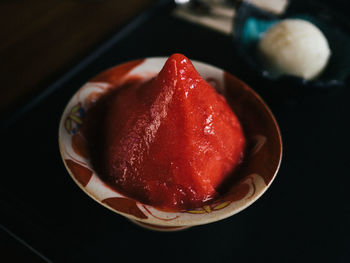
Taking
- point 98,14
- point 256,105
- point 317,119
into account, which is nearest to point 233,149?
point 256,105

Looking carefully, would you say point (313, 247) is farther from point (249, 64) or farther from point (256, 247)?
point (249, 64)

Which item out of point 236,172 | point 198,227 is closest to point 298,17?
point 236,172

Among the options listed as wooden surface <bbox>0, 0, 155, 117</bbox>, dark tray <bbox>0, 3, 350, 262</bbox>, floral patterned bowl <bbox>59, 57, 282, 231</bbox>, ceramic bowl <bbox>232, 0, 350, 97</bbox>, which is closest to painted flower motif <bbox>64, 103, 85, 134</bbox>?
floral patterned bowl <bbox>59, 57, 282, 231</bbox>

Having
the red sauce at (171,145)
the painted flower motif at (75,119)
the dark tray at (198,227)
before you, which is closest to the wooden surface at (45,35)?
the dark tray at (198,227)

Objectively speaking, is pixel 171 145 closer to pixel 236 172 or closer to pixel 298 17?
pixel 236 172

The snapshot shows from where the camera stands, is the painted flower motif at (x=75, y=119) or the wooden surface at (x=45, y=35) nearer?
the painted flower motif at (x=75, y=119)

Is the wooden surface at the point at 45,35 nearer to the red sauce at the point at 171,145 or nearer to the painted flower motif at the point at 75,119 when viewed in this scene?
the painted flower motif at the point at 75,119
